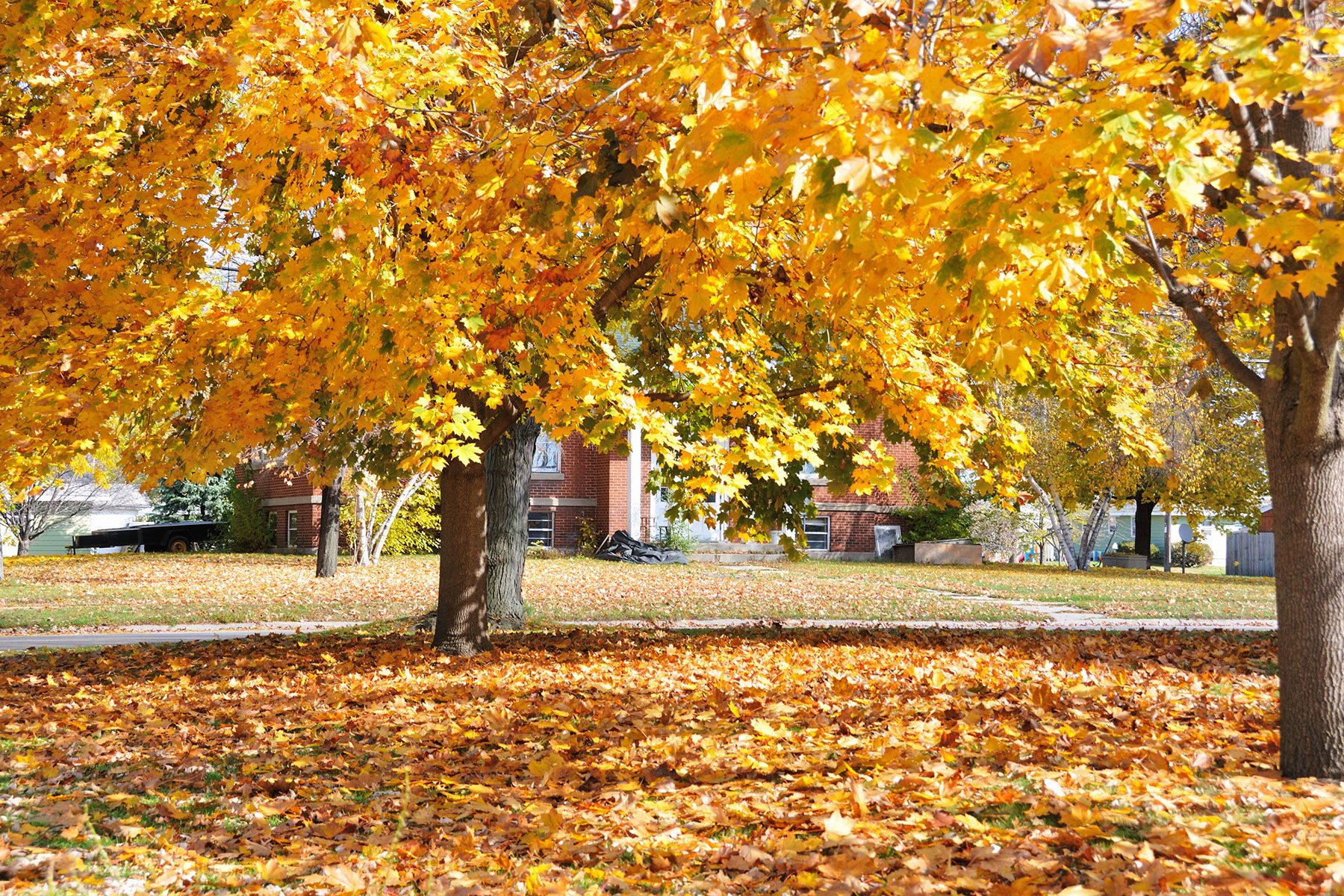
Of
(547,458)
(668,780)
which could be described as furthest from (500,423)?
(547,458)

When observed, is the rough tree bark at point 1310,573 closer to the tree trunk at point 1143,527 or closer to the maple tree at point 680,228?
the maple tree at point 680,228

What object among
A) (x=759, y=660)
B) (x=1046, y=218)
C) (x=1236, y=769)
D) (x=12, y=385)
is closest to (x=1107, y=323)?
(x=759, y=660)

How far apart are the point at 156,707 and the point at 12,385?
2624mm

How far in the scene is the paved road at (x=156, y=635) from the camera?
12.6m

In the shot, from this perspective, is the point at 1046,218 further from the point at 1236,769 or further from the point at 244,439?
the point at 244,439

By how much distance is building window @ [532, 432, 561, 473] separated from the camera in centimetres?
3060

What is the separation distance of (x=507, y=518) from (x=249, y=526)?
2150 centimetres

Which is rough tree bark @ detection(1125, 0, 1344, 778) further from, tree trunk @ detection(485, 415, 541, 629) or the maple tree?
tree trunk @ detection(485, 415, 541, 629)

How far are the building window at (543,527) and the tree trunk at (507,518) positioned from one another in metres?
18.0

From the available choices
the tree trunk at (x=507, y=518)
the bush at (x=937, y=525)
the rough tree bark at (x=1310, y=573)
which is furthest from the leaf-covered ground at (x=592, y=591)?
the rough tree bark at (x=1310, y=573)

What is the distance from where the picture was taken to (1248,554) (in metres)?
37.8

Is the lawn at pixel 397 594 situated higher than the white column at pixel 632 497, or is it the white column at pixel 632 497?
the white column at pixel 632 497

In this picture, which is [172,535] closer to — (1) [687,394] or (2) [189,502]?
(2) [189,502]

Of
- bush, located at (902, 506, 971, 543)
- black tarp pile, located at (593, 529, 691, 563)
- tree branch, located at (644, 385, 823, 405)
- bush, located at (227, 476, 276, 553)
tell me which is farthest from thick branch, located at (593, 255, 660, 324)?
bush, located at (227, 476, 276, 553)
